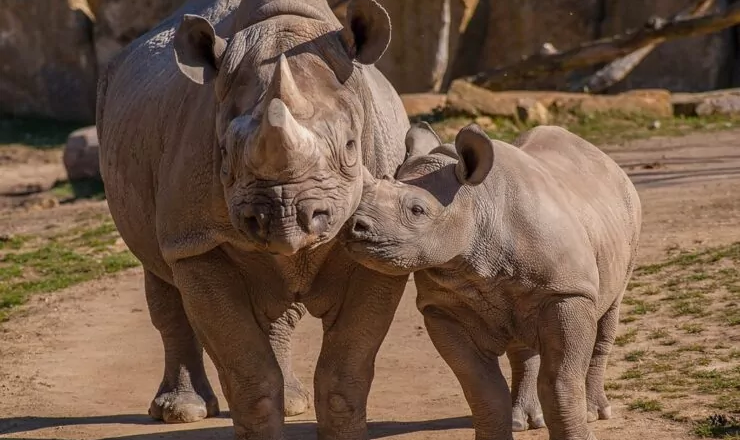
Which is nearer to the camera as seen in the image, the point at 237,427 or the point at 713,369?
the point at 237,427

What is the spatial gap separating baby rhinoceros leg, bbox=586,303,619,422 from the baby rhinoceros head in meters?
1.29

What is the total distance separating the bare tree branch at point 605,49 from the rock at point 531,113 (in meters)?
1.09

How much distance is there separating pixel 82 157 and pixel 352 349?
34.0ft

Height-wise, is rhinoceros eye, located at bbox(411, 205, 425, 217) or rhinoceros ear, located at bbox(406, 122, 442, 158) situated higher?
rhinoceros eye, located at bbox(411, 205, 425, 217)

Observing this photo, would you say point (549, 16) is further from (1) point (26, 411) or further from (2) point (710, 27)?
(1) point (26, 411)

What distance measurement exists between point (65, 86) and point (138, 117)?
14.2 metres

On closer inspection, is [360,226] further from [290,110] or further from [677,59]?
[677,59]

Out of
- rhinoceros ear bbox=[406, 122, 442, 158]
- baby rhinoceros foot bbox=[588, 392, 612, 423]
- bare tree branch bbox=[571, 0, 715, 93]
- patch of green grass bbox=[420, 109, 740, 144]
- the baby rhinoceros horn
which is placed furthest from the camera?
bare tree branch bbox=[571, 0, 715, 93]

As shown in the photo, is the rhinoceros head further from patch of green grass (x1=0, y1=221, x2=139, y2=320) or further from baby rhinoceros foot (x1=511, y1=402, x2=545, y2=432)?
patch of green grass (x1=0, y1=221, x2=139, y2=320)

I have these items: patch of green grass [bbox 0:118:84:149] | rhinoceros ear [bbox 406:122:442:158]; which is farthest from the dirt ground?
patch of green grass [bbox 0:118:84:149]

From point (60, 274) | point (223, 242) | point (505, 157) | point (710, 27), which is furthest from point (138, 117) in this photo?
point (710, 27)

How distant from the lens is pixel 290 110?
16.3ft

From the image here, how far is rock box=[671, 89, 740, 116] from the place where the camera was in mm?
16219

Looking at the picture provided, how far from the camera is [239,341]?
593 cm
